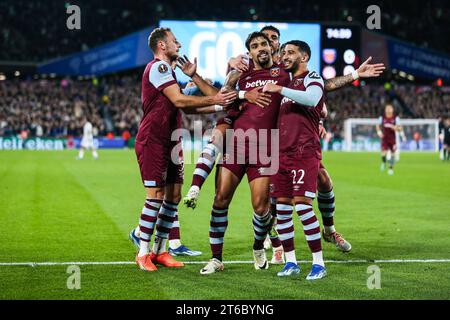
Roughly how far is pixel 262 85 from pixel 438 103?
5346 centimetres

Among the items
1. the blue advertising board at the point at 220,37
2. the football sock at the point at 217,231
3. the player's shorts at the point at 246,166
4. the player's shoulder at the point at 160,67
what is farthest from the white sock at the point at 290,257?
the blue advertising board at the point at 220,37

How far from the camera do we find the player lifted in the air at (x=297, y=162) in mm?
8391

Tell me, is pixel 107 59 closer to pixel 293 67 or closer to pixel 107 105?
pixel 107 105

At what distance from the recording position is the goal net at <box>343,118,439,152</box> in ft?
176

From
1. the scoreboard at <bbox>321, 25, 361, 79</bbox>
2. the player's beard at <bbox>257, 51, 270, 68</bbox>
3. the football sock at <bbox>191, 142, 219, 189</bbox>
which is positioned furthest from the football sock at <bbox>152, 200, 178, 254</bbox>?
the scoreboard at <bbox>321, 25, 361, 79</bbox>

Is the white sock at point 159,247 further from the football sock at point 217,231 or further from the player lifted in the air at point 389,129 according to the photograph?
the player lifted in the air at point 389,129

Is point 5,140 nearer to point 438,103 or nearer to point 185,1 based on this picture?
→ point 185,1

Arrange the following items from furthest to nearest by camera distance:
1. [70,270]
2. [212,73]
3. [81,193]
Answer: [212,73], [81,193], [70,270]

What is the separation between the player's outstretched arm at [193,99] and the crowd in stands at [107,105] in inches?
1624

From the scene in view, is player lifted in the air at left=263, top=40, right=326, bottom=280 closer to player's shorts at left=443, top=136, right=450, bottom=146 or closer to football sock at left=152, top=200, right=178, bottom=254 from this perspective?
football sock at left=152, top=200, right=178, bottom=254

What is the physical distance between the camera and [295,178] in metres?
8.41

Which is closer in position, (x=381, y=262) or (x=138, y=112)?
(x=381, y=262)

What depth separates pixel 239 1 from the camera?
58.2m
